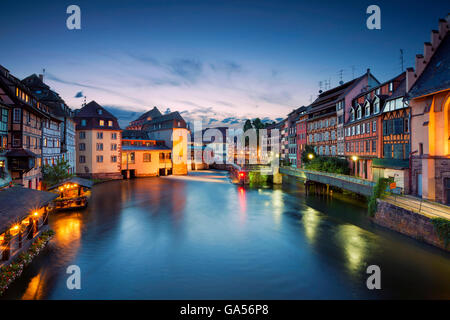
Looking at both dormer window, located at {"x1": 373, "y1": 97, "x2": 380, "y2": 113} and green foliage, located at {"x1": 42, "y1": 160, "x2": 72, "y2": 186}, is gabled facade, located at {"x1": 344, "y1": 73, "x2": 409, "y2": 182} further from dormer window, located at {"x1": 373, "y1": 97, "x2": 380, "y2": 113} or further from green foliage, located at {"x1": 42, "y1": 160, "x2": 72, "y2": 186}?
green foliage, located at {"x1": 42, "y1": 160, "x2": 72, "y2": 186}

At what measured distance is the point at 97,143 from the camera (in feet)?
188

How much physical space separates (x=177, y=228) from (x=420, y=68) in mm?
29443

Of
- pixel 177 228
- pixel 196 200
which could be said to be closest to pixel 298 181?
pixel 196 200

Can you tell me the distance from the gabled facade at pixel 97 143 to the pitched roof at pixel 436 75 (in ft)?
183

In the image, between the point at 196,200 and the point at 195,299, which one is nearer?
the point at 195,299

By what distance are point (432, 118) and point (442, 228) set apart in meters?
11.6

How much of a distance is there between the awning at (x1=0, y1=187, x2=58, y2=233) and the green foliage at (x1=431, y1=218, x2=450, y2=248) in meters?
25.0

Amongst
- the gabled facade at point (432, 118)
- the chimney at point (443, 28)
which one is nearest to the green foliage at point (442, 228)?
the gabled facade at point (432, 118)

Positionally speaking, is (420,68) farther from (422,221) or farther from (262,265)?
(262,265)

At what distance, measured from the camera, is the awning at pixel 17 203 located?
12914mm

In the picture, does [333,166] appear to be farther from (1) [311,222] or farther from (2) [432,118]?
(2) [432,118]

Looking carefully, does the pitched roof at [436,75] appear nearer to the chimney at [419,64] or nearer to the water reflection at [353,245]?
the chimney at [419,64]

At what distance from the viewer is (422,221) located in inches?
752

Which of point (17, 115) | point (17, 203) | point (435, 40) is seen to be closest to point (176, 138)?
point (17, 115)
